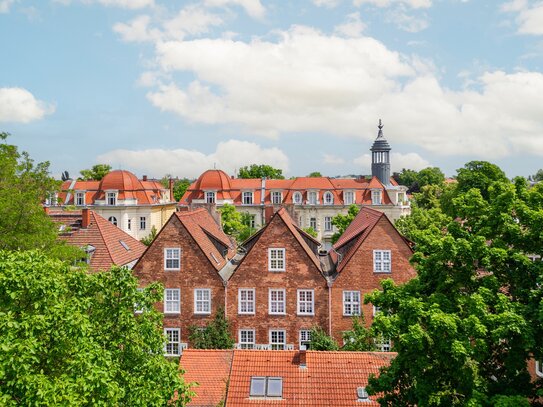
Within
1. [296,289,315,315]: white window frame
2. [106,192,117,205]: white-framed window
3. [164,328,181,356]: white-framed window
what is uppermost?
[106,192,117,205]: white-framed window

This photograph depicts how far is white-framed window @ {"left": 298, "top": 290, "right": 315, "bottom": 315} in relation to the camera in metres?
30.4

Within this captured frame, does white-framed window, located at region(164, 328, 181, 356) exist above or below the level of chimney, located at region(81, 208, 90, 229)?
below

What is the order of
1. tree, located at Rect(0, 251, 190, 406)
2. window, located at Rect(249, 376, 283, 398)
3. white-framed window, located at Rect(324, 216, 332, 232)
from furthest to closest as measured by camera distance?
1. white-framed window, located at Rect(324, 216, 332, 232)
2. window, located at Rect(249, 376, 283, 398)
3. tree, located at Rect(0, 251, 190, 406)

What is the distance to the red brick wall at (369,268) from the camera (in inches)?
1193

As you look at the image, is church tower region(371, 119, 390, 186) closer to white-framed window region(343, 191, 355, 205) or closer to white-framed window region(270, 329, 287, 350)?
white-framed window region(343, 191, 355, 205)

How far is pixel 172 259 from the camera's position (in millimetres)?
31109

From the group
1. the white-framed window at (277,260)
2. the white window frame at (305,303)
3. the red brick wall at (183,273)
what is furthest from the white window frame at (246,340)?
the white-framed window at (277,260)

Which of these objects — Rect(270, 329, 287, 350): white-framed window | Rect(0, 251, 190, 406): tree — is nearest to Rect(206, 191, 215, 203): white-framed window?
Rect(270, 329, 287, 350): white-framed window

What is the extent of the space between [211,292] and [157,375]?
1738 cm

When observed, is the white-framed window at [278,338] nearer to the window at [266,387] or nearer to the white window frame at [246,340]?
the white window frame at [246,340]

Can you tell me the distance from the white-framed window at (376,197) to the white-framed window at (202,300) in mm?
50681

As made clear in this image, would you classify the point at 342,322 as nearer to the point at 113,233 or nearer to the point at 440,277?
the point at 440,277

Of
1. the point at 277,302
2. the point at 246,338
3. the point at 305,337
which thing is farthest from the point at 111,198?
the point at 305,337

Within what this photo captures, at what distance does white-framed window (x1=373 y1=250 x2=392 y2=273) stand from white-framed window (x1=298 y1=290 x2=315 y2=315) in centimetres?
411
